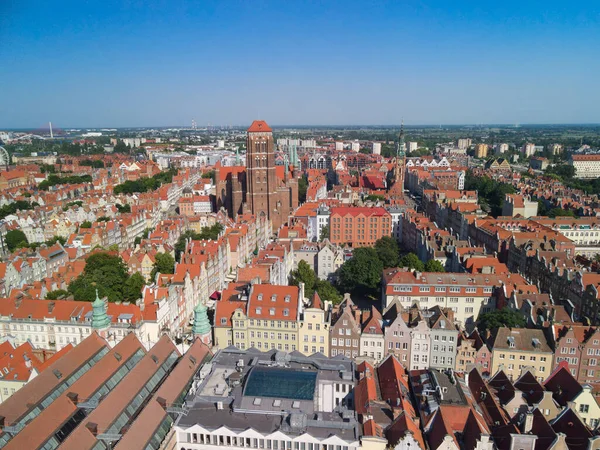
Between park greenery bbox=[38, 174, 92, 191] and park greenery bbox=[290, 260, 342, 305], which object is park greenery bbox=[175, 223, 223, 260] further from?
park greenery bbox=[38, 174, 92, 191]

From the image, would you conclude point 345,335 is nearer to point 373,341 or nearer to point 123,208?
point 373,341

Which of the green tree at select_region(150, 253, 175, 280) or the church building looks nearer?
the green tree at select_region(150, 253, 175, 280)

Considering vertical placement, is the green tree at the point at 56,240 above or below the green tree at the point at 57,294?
below

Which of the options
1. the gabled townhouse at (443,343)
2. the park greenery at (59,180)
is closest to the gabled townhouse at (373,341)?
the gabled townhouse at (443,343)

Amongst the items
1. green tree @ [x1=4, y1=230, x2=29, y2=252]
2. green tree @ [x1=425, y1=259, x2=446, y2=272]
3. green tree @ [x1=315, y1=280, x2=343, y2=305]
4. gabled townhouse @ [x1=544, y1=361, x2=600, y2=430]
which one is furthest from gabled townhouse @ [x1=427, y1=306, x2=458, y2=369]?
green tree @ [x1=4, y1=230, x2=29, y2=252]

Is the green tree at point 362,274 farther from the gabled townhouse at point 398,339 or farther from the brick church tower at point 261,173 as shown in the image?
the brick church tower at point 261,173

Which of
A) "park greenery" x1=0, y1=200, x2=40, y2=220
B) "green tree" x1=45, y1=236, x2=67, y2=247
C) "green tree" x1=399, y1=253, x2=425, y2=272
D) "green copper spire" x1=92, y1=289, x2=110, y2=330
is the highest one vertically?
"green copper spire" x1=92, y1=289, x2=110, y2=330

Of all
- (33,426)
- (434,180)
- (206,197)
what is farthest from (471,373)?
(434,180)
